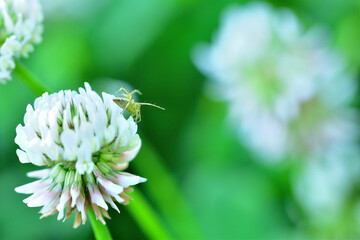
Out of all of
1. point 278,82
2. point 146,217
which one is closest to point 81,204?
point 146,217

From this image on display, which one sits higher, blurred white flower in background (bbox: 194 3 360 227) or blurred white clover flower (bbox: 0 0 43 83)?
blurred white clover flower (bbox: 0 0 43 83)

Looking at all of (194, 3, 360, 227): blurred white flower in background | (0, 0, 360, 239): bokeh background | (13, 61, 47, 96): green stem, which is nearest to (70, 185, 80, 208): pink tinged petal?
(13, 61, 47, 96): green stem

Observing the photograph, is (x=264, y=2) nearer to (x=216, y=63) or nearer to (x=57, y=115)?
(x=216, y=63)

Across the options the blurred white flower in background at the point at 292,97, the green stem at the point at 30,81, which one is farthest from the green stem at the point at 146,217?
the blurred white flower in background at the point at 292,97

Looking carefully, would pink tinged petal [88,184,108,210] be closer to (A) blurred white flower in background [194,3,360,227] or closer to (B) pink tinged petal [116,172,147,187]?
(B) pink tinged petal [116,172,147,187]

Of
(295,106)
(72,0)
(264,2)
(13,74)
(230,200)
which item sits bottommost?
(230,200)

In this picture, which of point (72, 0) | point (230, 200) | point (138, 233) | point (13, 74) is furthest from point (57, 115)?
point (72, 0)
